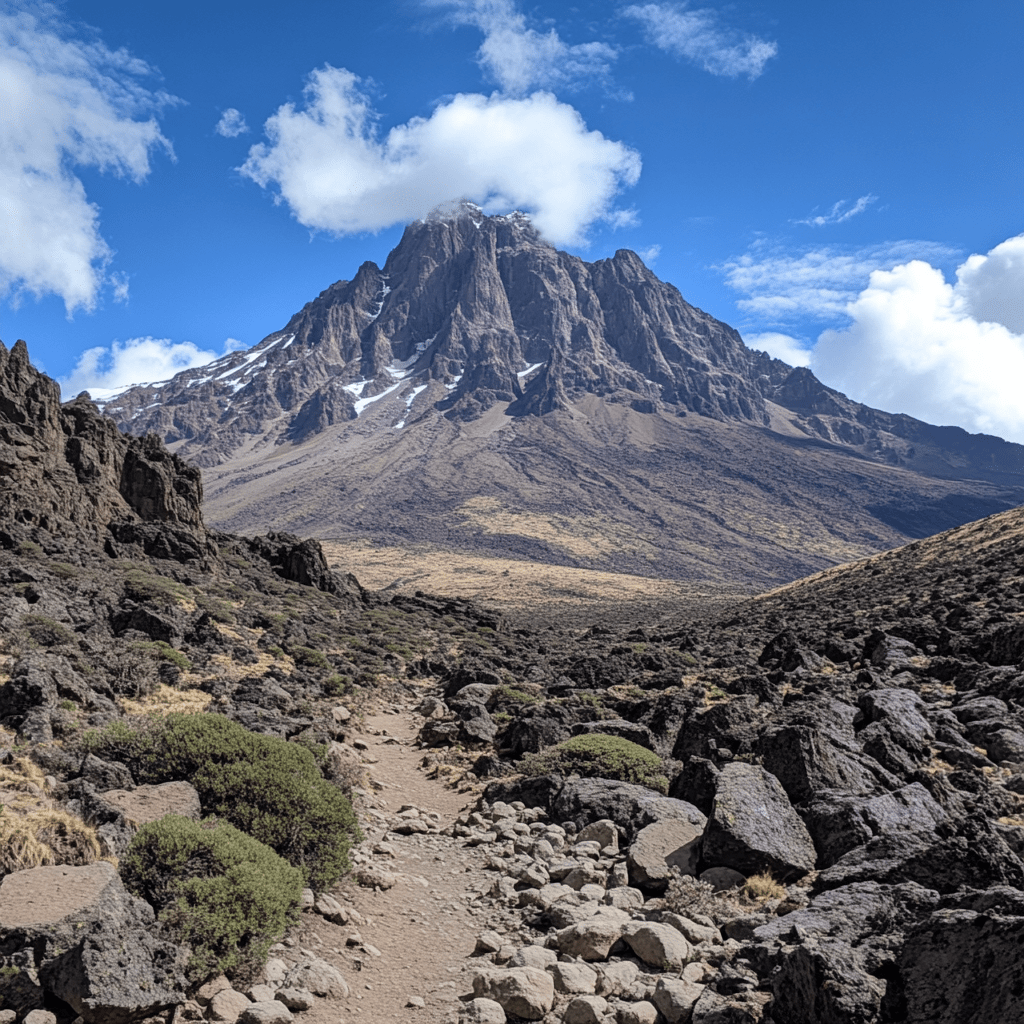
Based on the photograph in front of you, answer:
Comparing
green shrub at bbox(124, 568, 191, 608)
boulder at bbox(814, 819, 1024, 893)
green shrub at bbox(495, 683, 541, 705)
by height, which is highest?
green shrub at bbox(124, 568, 191, 608)

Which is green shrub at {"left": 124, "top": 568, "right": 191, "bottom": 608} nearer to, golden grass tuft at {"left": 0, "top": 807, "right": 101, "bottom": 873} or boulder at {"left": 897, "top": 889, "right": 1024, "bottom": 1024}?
golden grass tuft at {"left": 0, "top": 807, "right": 101, "bottom": 873}

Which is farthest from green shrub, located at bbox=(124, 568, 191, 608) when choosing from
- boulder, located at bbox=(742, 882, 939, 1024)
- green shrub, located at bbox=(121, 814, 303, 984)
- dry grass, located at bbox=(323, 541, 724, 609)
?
dry grass, located at bbox=(323, 541, 724, 609)

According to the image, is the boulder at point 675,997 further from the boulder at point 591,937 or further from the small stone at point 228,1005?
the small stone at point 228,1005

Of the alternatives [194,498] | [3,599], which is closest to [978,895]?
[3,599]

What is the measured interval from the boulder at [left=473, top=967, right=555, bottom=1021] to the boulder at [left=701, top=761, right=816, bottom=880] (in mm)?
3305

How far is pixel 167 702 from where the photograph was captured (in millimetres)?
17312

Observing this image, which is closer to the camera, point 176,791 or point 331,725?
point 176,791

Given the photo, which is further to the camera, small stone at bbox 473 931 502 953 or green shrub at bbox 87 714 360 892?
green shrub at bbox 87 714 360 892

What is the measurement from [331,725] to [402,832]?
6.84 meters

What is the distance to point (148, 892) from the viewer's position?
6.85 m

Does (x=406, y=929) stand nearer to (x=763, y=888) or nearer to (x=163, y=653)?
(x=763, y=888)

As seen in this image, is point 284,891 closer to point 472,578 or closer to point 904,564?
point 904,564

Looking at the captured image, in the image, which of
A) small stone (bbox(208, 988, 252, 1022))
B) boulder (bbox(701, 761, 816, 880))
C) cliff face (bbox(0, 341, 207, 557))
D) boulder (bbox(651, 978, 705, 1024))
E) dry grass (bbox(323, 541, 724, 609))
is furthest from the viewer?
dry grass (bbox(323, 541, 724, 609))

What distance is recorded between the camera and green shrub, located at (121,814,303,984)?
645 cm
